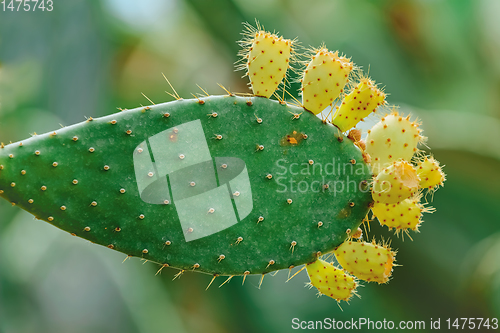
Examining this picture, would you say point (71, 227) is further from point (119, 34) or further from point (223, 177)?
point (119, 34)

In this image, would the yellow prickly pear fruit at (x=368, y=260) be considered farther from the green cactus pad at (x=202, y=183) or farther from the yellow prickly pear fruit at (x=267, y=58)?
the yellow prickly pear fruit at (x=267, y=58)

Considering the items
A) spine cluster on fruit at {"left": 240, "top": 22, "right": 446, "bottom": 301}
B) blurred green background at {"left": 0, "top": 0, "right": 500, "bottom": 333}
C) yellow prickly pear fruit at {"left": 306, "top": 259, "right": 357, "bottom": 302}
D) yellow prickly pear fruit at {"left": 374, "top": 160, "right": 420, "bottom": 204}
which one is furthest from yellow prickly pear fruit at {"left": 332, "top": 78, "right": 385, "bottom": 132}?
blurred green background at {"left": 0, "top": 0, "right": 500, "bottom": 333}

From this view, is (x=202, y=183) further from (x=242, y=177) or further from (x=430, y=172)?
(x=430, y=172)

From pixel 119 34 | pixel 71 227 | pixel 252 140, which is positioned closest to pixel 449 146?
pixel 252 140

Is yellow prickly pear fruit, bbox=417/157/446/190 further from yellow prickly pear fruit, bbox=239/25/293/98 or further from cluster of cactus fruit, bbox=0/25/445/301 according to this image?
yellow prickly pear fruit, bbox=239/25/293/98

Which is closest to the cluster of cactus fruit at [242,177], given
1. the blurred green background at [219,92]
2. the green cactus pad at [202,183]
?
the green cactus pad at [202,183]
